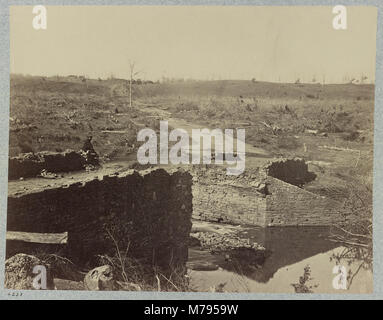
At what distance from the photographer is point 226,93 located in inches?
232

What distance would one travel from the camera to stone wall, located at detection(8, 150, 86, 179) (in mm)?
5816

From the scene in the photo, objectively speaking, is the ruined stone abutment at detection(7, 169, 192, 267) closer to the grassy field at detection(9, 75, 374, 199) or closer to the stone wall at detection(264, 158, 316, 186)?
the grassy field at detection(9, 75, 374, 199)

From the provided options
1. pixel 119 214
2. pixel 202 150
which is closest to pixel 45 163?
pixel 119 214

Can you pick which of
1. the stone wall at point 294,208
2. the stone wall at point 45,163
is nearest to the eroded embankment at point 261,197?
the stone wall at point 294,208

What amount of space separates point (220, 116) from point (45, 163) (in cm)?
217

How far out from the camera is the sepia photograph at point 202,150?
5.79 meters

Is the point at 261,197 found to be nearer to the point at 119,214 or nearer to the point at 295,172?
the point at 295,172

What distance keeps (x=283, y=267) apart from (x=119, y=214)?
6.72ft

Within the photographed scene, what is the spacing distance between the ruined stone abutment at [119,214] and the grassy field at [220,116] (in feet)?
1.45

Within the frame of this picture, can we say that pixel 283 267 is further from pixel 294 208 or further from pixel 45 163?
pixel 45 163

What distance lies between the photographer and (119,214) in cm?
576

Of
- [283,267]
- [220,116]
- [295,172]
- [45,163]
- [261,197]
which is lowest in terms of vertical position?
[283,267]

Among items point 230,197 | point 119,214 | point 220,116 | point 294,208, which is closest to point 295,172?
point 294,208

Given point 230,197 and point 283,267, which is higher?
point 230,197
